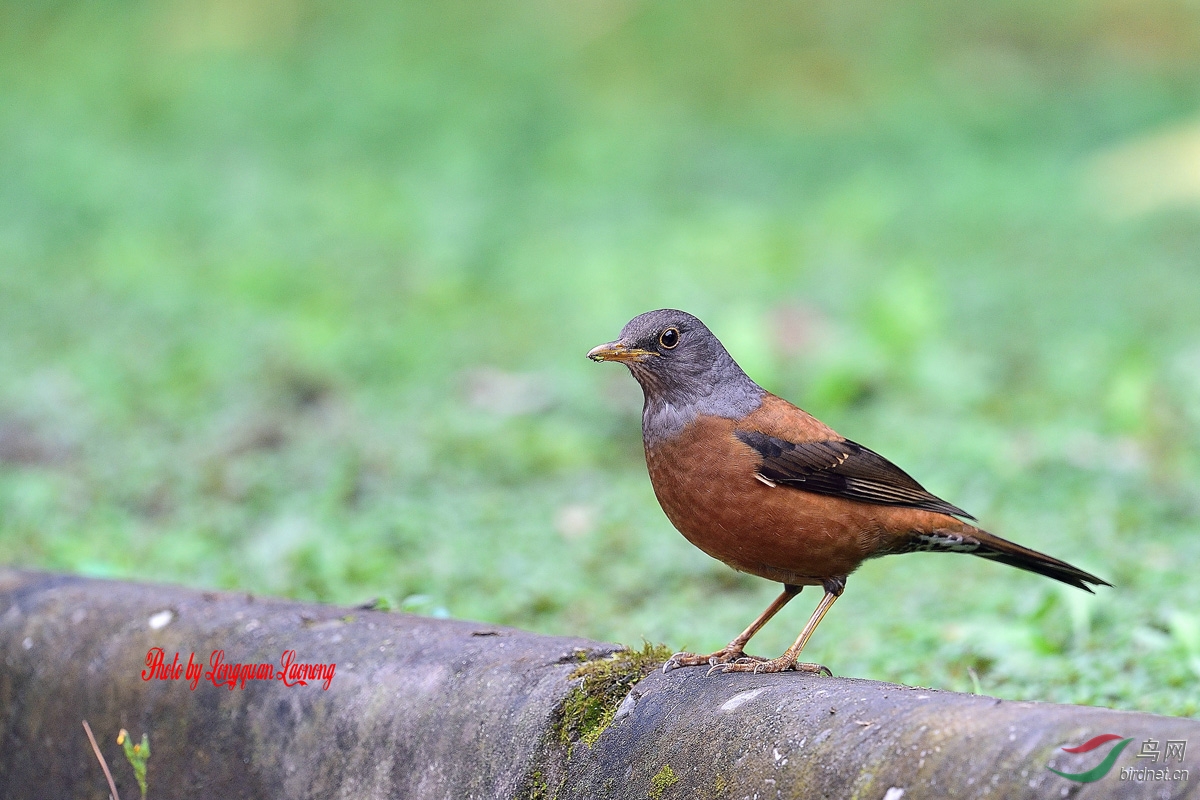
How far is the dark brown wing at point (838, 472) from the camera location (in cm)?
349

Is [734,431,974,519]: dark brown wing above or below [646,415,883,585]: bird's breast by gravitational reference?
above

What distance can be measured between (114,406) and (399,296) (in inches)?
114

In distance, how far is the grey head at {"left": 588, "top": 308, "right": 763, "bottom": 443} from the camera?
366cm

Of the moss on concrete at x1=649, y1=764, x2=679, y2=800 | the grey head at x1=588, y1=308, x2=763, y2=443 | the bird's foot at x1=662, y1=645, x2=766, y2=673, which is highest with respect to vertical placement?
the grey head at x1=588, y1=308, x2=763, y2=443

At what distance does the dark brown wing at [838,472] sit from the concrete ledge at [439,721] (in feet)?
2.29

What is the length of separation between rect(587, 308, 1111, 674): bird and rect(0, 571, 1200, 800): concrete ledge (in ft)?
1.21

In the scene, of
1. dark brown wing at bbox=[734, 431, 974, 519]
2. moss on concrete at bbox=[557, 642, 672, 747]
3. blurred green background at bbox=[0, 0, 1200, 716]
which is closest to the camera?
moss on concrete at bbox=[557, 642, 672, 747]

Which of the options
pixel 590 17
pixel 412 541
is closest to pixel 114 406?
pixel 412 541

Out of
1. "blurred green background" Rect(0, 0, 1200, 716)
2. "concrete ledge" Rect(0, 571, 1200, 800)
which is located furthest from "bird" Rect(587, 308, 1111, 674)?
"blurred green background" Rect(0, 0, 1200, 716)

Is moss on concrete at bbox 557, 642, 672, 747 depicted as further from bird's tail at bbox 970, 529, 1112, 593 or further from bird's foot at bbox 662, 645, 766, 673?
Answer: bird's tail at bbox 970, 529, 1112, 593
